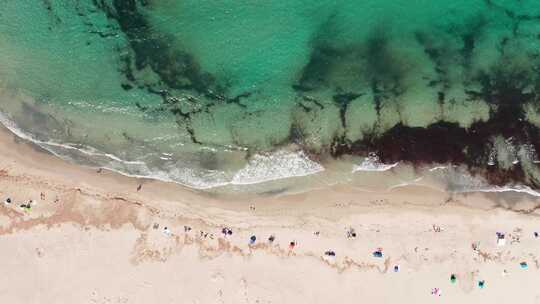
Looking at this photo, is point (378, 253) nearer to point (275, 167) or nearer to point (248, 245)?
point (248, 245)

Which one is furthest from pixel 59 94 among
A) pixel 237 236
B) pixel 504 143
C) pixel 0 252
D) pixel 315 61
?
pixel 504 143

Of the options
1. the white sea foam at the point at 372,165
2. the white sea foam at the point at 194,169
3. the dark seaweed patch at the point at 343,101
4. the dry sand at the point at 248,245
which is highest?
the dark seaweed patch at the point at 343,101

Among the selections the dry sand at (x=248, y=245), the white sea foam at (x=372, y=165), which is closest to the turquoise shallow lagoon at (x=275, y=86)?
the white sea foam at (x=372, y=165)

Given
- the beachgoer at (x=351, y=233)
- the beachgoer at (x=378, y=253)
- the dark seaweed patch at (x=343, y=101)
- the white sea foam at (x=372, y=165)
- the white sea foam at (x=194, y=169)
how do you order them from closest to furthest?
the beachgoer at (x=378, y=253)
the beachgoer at (x=351, y=233)
the white sea foam at (x=194, y=169)
the white sea foam at (x=372, y=165)
the dark seaweed patch at (x=343, y=101)

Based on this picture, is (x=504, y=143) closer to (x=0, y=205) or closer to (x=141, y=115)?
(x=141, y=115)

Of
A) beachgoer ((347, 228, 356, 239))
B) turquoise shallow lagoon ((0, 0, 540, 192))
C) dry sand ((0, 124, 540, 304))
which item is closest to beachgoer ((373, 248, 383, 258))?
dry sand ((0, 124, 540, 304))

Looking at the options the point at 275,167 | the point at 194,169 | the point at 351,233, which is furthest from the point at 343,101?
the point at 194,169

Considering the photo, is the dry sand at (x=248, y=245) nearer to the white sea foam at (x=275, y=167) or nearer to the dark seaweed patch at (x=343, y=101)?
the white sea foam at (x=275, y=167)
